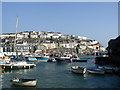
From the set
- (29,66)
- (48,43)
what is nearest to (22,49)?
(48,43)

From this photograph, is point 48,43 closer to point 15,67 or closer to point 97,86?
point 15,67

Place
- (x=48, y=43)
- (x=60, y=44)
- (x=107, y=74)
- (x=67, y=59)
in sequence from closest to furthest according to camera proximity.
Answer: (x=107, y=74) < (x=67, y=59) < (x=48, y=43) < (x=60, y=44)

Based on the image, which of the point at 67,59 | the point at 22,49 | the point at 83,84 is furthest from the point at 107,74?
the point at 22,49

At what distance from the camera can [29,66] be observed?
35719 millimetres

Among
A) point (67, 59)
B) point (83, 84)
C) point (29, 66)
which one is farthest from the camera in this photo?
point (67, 59)

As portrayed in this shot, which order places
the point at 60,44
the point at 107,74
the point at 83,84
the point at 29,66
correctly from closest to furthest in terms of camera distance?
1. the point at 83,84
2. the point at 107,74
3. the point at 29,66
4. the point at 60,44

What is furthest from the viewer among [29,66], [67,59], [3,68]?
[67,59]

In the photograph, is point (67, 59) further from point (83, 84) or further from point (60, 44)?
point (60, 44)

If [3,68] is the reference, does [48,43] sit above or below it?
above

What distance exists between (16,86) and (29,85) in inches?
50.4

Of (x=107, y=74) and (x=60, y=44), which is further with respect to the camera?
(x=60, y=44)

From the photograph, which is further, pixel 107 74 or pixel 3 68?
pixel 3 68

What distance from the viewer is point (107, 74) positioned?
2755cm

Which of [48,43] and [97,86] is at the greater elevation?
[48,43]
